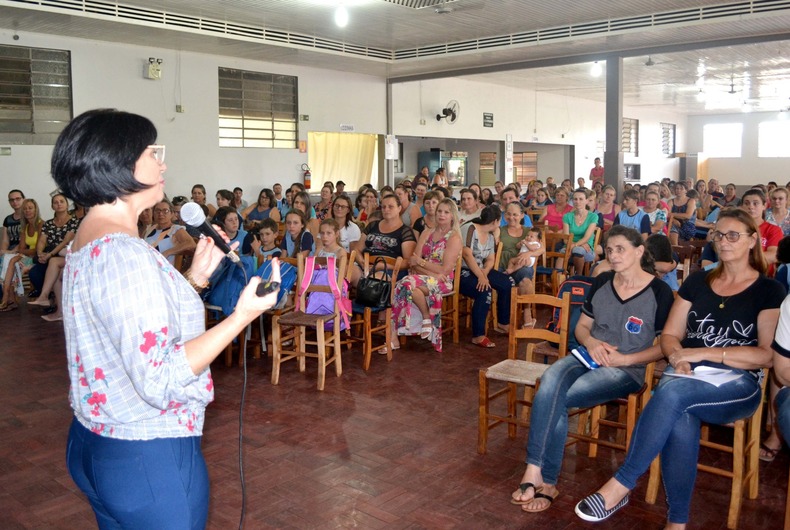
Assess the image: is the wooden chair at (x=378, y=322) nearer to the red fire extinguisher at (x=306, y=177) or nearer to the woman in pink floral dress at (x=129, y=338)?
the woman in pink floral dress at (x=129, y=338)

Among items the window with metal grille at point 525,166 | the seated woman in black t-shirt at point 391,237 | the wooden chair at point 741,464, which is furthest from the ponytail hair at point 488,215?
the window with metal grille at point 525,166

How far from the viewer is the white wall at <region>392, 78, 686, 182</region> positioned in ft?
44.5

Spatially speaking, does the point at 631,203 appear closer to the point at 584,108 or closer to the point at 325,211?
the point at 325,211

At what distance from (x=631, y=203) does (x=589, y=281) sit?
13.2 ft

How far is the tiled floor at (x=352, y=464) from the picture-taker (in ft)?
9.59

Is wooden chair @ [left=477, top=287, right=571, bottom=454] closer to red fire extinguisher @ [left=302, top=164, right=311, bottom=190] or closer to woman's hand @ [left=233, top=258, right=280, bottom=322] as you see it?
woman's hand @ [left=233, top=258, right=280, bottom=322]

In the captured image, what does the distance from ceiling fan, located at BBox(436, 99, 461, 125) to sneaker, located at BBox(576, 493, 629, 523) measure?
38.4 feet

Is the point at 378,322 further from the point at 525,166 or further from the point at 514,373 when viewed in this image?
the point at 525,166

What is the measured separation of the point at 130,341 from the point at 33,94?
864 cm

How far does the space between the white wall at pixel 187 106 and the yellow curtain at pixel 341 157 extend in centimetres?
20

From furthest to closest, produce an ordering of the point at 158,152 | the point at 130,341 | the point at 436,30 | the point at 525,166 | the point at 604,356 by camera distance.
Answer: the point at 525,166, the point at 436,30, the point at 604,356, the point at 158,152, the point at 130,341

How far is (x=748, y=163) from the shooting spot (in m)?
23.2

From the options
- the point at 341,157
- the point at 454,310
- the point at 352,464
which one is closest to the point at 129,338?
the point at 352,464

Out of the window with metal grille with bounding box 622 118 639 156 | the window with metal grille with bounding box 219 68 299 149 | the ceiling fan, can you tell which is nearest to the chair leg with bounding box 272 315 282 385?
the window with metal grille with bounding box 219 68 299 149
